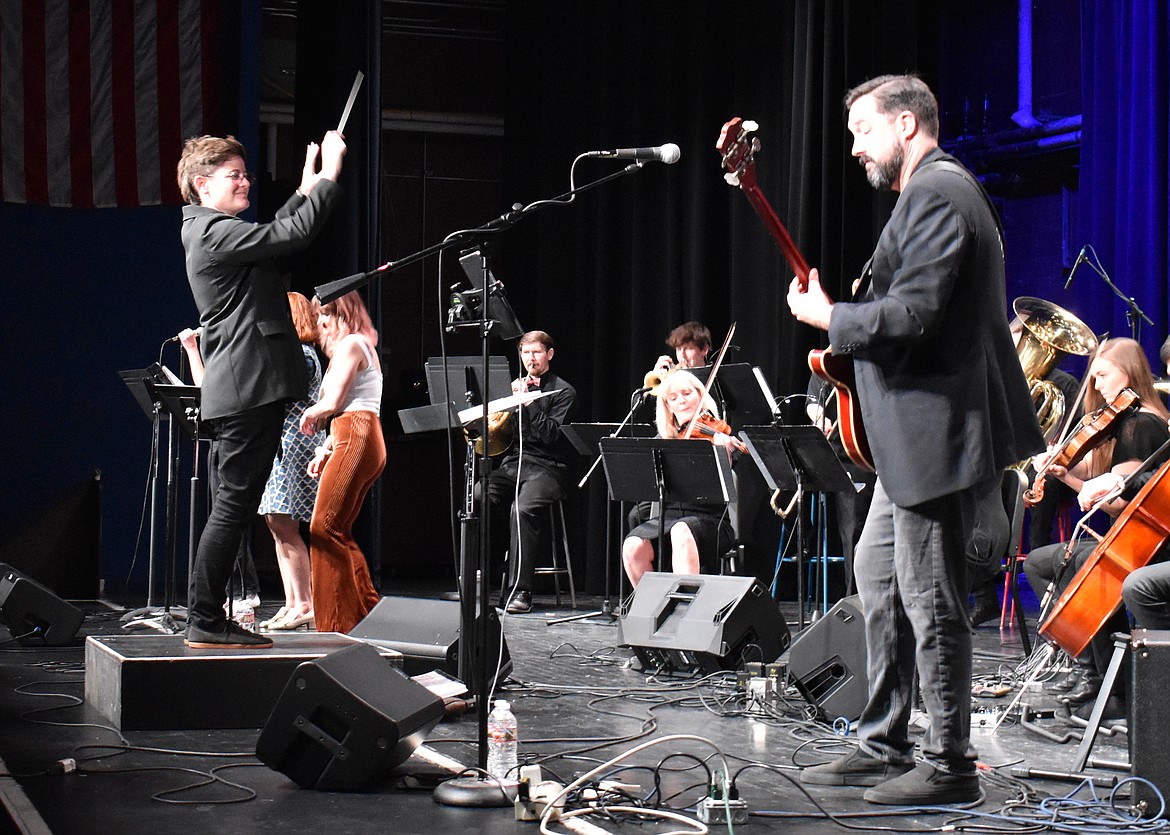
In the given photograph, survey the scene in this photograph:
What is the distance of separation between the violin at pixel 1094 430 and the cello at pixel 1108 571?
0.80 metres

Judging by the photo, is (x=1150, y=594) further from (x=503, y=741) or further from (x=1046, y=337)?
(x=1046, y=337)

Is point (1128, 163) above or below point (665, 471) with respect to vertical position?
above

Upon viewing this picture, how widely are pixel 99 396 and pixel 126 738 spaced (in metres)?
5.89

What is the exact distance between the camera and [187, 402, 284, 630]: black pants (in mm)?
3969

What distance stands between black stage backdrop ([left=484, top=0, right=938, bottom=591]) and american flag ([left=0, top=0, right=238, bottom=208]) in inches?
92.9

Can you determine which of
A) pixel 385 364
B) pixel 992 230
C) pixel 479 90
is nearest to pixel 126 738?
pixel 992 230

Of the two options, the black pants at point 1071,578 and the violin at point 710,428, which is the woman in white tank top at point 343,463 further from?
the black pants at point 1071,578

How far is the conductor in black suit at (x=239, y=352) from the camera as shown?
3938 millimetres

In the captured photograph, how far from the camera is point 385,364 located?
34.0 feet

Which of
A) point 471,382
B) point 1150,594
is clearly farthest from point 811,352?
point 471,382

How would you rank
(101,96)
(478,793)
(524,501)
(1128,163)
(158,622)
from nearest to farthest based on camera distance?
(478,793) → (158,622) → (1128,163) → (524,501) → (101,96)

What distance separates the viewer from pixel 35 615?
18.9 feet

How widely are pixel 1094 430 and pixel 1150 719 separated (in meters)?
2.04

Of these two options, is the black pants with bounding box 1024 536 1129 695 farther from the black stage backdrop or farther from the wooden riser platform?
the wooden riser platform
